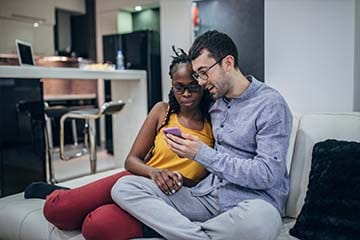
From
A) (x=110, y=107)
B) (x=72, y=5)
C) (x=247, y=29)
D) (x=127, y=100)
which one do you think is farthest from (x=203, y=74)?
(x=72, y=5)

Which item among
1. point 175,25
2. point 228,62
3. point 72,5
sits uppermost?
point 72,5

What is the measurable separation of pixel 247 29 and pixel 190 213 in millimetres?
1484

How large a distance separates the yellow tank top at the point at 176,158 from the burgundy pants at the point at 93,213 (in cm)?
20

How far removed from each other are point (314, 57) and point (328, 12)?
25cm

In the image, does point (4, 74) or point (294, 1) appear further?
point (4, 74)

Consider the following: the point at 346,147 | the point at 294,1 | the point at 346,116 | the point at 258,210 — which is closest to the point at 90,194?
the point at 258,210

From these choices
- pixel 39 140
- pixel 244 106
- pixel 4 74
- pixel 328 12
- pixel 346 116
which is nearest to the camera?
pixel 244 106

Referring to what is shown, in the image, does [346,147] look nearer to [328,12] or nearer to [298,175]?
[298,175]

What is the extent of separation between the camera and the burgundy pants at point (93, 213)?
128 cm

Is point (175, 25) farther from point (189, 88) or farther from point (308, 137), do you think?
point (308, 137)

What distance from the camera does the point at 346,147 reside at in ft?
4.66

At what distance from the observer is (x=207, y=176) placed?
1512 millimetres

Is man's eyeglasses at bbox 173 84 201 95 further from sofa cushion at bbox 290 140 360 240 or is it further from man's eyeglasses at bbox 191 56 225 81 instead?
sofa cushion at bbox 290 140 360 240

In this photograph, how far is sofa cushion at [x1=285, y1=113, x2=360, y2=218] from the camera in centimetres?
158
